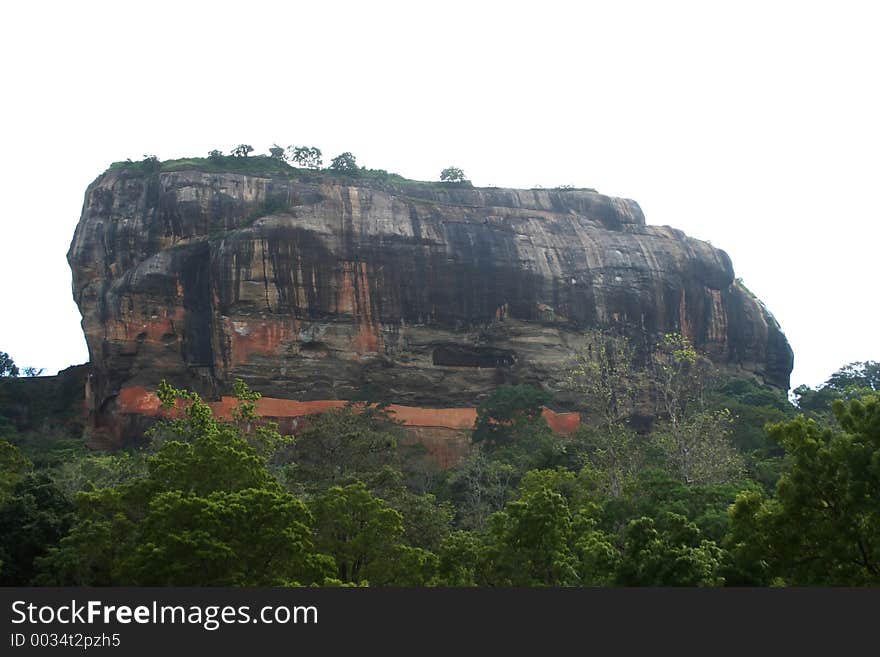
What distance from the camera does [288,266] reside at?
43.9 m

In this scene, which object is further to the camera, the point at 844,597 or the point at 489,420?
the point at 489,420

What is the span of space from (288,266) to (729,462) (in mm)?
22754

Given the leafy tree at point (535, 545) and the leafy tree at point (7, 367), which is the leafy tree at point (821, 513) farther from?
the leafy tree at point (7, 367)

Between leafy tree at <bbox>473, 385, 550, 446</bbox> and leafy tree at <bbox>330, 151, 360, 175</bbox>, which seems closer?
leafy tree at <bbox>473, 385, 550, 446</bbox>

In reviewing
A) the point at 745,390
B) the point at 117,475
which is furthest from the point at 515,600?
the point at 745,390

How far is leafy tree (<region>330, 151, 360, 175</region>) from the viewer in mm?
50844

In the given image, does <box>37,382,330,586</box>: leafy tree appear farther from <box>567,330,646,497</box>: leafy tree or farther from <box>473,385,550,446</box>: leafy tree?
<box>473,385,550,446</box>: leafy tree

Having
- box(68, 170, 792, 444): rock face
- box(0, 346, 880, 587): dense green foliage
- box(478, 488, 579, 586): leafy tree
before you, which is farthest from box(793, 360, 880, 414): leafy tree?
box(478, 488, 579, 586): leafy tree

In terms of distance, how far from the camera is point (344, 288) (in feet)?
147

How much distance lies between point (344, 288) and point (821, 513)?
3308 cm

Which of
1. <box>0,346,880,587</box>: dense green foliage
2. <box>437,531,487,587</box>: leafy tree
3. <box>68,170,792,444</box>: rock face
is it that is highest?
<box>68,170,792,444</box>: rock face

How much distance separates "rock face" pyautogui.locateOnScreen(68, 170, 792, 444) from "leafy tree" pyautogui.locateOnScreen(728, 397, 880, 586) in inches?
1237

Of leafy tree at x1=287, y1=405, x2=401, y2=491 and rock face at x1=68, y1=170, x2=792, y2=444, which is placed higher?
rock face at x1=68, y1=170, x2=792, y2=444

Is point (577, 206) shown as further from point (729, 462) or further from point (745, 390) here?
point (729, 462)
